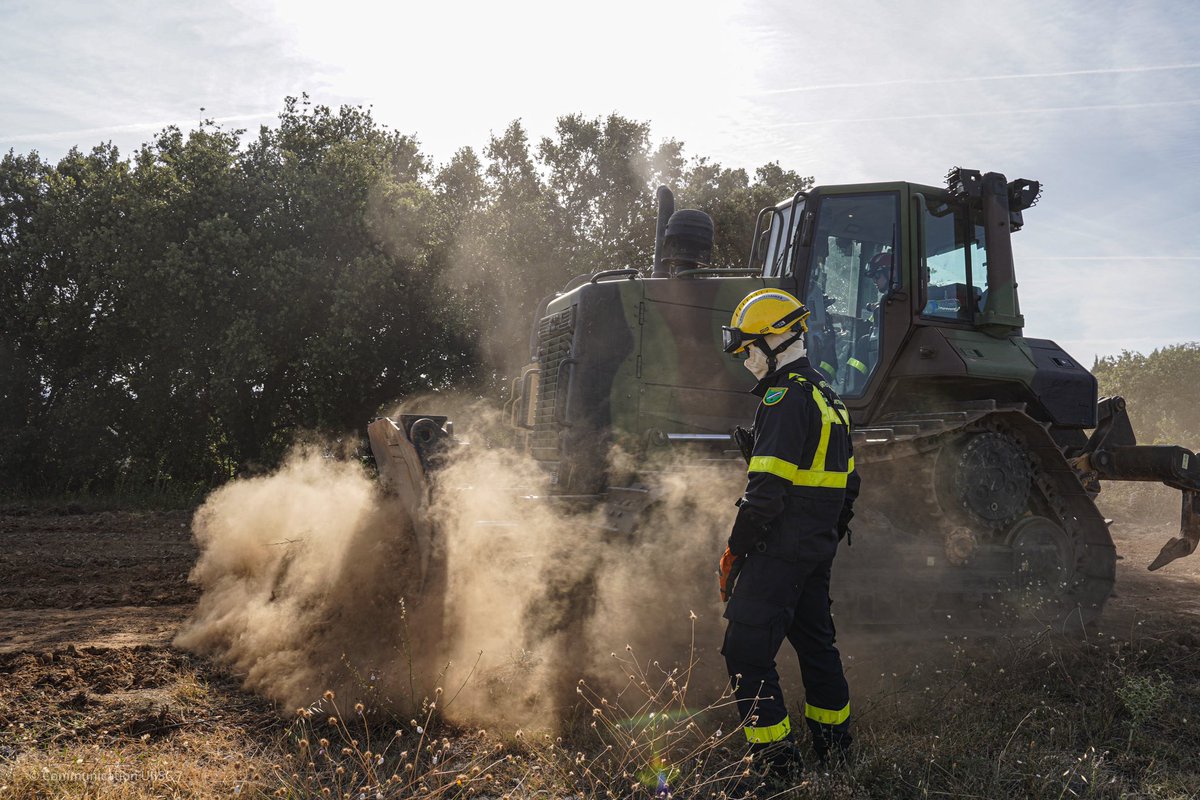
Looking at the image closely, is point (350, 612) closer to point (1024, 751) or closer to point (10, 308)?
point (1024, 751)

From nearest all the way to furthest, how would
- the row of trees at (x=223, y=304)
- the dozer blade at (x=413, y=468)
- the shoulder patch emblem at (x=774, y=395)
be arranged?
the shoulder patch emblem at (x=774, y=395)
the dozer blade at (x=413, y=468)
the row of trees at (x=223, y=304)

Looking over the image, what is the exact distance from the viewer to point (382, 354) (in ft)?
63.9

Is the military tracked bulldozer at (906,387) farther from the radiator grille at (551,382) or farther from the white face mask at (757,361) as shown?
the white face mask at (757,361)

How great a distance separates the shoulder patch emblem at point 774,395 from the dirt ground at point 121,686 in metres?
2.71

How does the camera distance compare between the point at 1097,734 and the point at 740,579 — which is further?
the point at 1097,734

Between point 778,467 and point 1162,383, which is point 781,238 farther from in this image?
point 1162,383

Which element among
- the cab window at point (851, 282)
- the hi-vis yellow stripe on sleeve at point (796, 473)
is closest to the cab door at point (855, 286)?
the cab window at point (851, 282)

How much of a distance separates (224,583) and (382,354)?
12.8 meters

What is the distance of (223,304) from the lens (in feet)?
59.9

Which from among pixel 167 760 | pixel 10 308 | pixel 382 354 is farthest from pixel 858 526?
pixel 10 308

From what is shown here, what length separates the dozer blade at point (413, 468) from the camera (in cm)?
557

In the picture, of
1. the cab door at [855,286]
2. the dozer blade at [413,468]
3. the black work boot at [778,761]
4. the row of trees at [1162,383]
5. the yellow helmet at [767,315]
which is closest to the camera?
the black work boot at [778,761]

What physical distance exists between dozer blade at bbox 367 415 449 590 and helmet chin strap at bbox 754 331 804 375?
2445mm

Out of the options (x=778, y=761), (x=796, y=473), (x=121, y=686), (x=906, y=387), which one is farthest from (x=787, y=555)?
(x=121, y=686)
